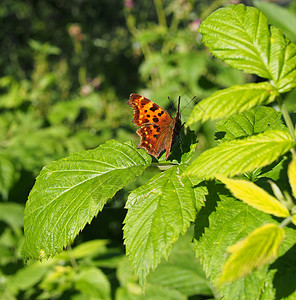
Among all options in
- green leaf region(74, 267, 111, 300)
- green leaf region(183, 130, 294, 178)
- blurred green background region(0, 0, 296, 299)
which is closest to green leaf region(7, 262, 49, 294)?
blurred green background region(0, 0, 296, 299)

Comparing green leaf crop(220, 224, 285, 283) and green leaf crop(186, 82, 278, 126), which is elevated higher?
green leaf crop(186, 82, 278, 126)

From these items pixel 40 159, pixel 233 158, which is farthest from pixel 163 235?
pixel 40 159

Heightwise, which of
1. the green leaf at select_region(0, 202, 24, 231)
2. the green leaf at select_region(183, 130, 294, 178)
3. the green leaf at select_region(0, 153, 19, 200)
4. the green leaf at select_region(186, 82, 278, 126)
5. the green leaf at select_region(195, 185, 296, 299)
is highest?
the green leaf at select_region(186, 82, 278, 126)

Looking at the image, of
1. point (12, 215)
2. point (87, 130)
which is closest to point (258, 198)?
point (12, 215)

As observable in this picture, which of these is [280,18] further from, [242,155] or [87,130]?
[87,130]

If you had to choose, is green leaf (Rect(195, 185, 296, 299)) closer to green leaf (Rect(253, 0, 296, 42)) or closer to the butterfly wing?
the butterfly wing

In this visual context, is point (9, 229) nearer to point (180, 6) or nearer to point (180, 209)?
point (180, 209)
